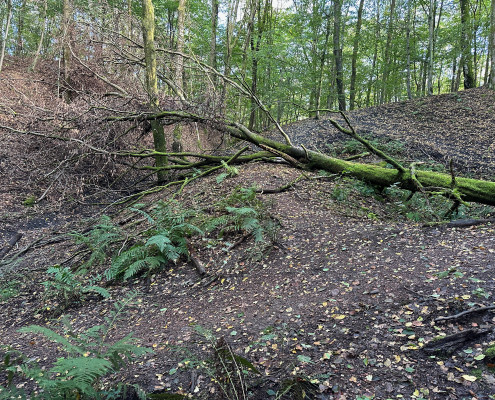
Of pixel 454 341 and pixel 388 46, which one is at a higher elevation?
pixel 388 46

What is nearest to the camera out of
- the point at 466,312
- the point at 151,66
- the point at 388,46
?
the point at 466,312

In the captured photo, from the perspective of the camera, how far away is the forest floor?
7.16 feet

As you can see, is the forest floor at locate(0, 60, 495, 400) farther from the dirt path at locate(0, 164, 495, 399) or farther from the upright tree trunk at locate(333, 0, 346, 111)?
the upright tree trunk at locate(333, 0, 346, 111)

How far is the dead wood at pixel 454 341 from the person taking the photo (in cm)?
222

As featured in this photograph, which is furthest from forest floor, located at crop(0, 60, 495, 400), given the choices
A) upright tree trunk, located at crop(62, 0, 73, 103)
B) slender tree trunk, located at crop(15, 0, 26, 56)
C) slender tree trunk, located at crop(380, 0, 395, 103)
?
slender tree trunk, located at crop(15, 0, 26, 56)

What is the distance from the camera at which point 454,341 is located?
7.38 ft

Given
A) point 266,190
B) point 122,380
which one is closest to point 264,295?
point 122,380

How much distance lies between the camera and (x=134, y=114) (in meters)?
7.38

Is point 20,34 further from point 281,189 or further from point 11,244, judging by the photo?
point 281,189

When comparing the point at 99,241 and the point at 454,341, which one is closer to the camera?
the point at 454,341

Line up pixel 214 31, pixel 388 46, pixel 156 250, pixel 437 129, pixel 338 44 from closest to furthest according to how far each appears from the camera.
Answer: pixel 156 250 < pixel 437 129 < pixel 214 31 < pixel 338 44 < pixel 388 46

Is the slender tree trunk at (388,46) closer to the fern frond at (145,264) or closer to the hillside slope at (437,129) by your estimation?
the hillside slope at (437,129)

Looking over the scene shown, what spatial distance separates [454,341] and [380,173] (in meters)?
4.85

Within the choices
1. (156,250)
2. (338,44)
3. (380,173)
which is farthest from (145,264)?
(338,44)
